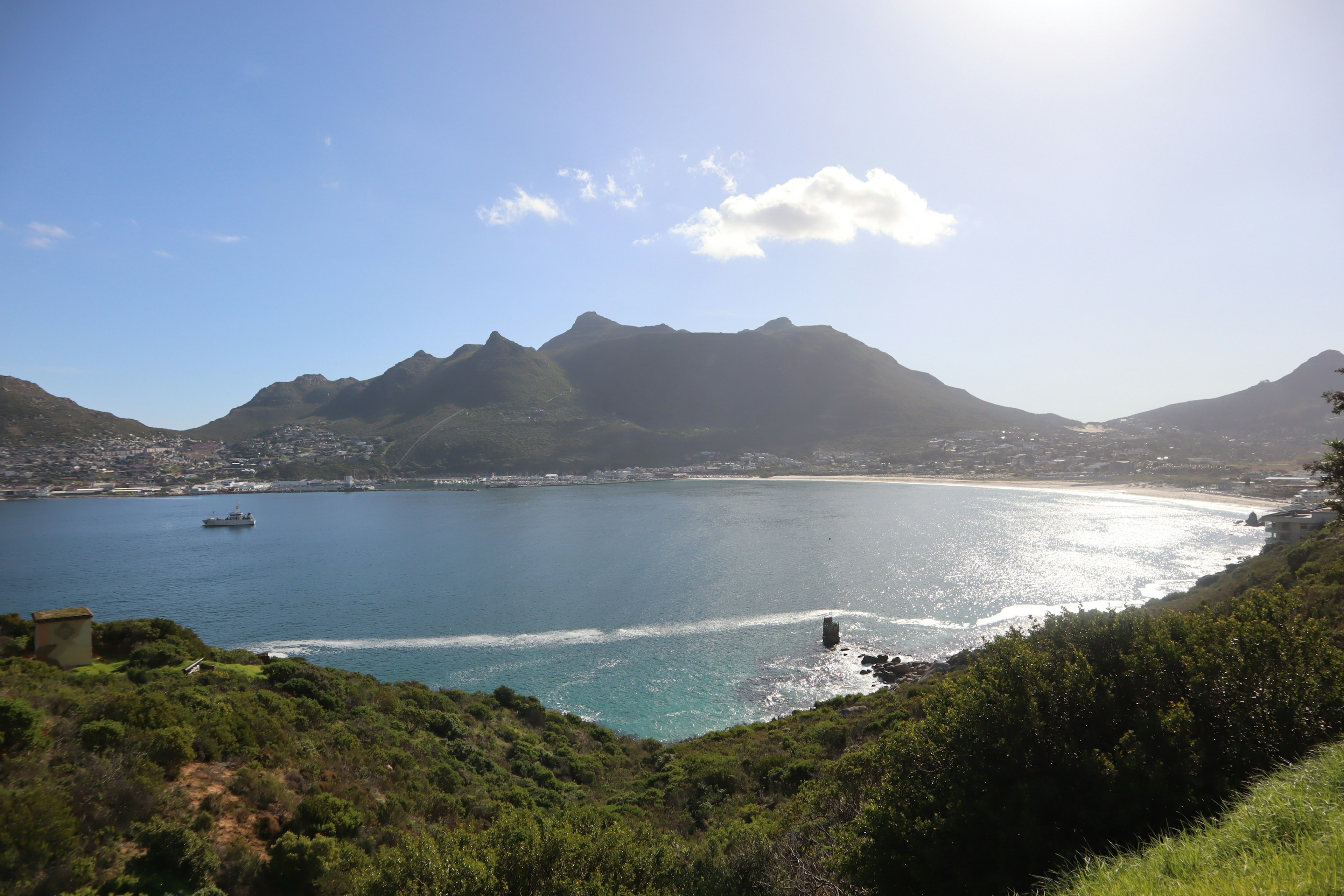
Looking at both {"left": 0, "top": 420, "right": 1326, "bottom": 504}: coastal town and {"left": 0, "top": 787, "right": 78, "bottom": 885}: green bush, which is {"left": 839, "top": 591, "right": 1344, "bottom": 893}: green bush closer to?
{"left": 0, "top": 787, "right": 78, "bottom": 885}: green bush

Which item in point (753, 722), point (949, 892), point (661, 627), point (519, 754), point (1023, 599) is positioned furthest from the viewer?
point (1023, 599)

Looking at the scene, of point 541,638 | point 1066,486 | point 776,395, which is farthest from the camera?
point 776,395

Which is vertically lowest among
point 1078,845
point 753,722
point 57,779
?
point 753,722

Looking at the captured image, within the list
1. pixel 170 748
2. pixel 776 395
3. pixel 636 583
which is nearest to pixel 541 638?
pixel 636 583

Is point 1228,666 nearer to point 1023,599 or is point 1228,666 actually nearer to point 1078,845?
point 1078,845

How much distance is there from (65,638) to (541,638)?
22.3 meters

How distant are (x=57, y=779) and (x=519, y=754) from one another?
10386 mm

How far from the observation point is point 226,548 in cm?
6012

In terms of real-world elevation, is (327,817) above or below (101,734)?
below

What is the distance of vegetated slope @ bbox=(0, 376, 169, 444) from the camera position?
11956 centimetres

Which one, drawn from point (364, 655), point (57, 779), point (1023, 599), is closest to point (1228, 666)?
point (57, 779)

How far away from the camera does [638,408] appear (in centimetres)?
17688

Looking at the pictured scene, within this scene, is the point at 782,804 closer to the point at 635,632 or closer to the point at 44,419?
the point at 635,632

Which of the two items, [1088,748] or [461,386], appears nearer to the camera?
[1088,748]
